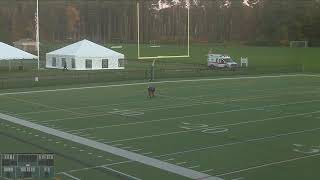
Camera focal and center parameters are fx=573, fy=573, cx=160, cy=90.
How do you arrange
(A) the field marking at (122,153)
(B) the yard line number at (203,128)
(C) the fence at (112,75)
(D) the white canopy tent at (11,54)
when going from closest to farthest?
(A) the field marking at (122,153)
(B) the yard line number at (203,128)
(C) the fence at (112,75)
(D) the white canopy tent at (11,54)

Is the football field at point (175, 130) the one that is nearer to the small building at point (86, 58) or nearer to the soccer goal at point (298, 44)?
the small building at point (86, 58)

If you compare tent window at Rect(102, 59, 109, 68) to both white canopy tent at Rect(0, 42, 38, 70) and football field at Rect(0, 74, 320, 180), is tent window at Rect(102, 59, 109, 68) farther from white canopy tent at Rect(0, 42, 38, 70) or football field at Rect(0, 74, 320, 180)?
football field at Rect(0, 74, 320, 180)

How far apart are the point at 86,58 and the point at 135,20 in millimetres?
78991

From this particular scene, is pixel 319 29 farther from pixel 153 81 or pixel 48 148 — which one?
pixel 48 148

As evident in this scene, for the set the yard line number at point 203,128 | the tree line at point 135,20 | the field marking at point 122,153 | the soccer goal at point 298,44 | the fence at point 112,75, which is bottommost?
the field marking at point 122,153

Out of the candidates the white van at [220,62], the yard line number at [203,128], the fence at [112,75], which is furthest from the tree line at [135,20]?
the yard line number at [203,128]

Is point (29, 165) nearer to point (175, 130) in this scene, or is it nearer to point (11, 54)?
point (175, 130)

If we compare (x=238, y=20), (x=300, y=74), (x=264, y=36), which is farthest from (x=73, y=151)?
(x=238, y=20)

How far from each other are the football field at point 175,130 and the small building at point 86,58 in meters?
17.2

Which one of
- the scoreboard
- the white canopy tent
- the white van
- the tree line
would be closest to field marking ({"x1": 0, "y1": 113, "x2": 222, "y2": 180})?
the scoreboard

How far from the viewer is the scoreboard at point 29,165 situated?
9.26 metres

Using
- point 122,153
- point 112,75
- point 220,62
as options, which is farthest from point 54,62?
point 122,153

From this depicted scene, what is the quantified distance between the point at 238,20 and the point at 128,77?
267 ft

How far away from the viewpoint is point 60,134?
19562 mm
